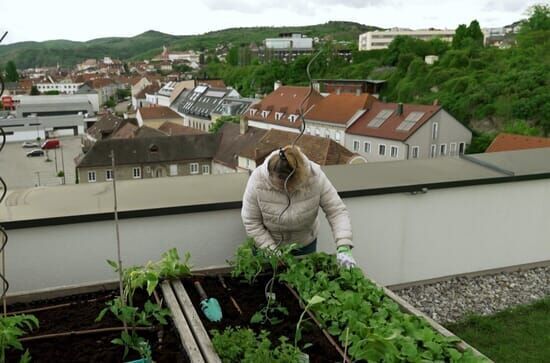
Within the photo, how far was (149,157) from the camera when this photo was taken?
31.2 m

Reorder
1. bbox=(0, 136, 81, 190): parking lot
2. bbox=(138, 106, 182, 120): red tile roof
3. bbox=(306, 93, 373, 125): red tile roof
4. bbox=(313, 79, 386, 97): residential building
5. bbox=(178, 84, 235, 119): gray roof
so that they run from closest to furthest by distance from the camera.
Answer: bbox=(306, 93, 373, 125): red tile roof < bbox=(0, 136, 81, 190): parking lot < bbox=(313, 79, 386, 97): residential building < bbox=(178, 84, 235, 119): gray roof < bbox=(138, 106, 182, 120): red tile roof

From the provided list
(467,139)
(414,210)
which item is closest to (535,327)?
(414,210)

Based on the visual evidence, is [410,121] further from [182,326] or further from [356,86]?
[182,326]

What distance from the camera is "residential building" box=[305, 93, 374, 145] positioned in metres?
33.2

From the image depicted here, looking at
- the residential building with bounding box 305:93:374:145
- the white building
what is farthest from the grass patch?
the residential building with bounding box 305:93:374:145

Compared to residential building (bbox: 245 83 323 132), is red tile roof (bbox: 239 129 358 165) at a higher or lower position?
lower

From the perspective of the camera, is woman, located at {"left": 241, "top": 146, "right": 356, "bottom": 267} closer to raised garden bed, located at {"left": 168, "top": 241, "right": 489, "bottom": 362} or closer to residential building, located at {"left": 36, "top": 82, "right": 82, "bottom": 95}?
raised garden bed, located at {"left": 168, "top": 241, "right": 489, "bottom": 362}

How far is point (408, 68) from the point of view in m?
46.3

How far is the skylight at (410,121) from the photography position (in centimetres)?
2787

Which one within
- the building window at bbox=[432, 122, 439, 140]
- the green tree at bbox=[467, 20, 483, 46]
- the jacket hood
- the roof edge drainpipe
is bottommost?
the building window at bbox=[432, 122, 439, 140]

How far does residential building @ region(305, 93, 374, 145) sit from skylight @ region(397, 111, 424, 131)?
4741mm

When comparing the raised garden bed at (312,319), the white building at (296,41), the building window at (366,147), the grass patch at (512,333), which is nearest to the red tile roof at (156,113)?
the building window at (366,147)

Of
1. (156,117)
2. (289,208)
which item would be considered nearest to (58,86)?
(156,117)

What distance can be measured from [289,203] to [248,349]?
1022 millimetres
